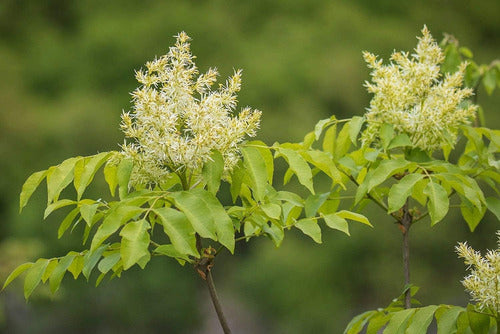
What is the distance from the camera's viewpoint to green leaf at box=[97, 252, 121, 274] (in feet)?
4.86

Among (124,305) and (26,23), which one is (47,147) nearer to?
(124,305)

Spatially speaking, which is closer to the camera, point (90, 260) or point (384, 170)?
point (90, 260)

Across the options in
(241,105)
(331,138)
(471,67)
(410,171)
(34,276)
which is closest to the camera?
(34,276)

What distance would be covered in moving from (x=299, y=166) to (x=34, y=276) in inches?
26.4

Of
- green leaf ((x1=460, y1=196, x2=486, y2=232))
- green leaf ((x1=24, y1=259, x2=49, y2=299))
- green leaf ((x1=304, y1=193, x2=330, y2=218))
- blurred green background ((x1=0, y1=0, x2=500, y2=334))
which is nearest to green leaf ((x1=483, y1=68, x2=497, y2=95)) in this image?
green leaf ((x1=460, y1=196, x2=486, y2=232))

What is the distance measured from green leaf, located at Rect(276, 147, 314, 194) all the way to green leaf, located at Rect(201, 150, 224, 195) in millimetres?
187

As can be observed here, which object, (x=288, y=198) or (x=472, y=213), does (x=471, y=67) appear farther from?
(x=288, y=198)

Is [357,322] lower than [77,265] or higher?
lower

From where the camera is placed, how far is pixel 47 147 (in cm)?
1001

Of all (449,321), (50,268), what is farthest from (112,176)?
(449,321)

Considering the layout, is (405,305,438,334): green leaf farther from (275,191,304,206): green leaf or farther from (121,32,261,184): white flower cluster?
(121,32,261,184): white flower cluster

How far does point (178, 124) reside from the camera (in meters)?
1.54

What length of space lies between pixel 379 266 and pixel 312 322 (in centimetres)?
121

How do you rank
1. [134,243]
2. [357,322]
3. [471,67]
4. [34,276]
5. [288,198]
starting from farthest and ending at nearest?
[471,67] < [357,322] < [288,198] < [34,276] < [134,243]
